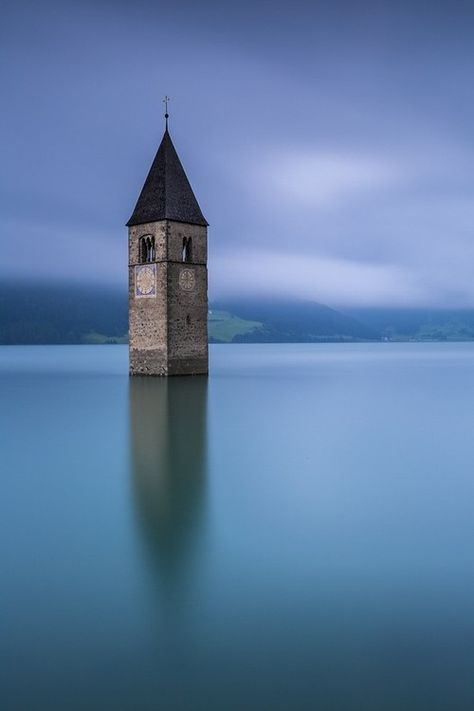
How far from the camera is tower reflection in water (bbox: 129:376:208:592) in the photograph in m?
7.76

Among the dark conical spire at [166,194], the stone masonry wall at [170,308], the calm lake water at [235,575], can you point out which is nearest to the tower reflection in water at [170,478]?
the calm lake water at [235,575]

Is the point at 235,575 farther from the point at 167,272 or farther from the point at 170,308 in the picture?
the point at 167,272

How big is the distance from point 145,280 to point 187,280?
2.00 m

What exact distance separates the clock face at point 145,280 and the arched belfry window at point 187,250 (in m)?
1.68

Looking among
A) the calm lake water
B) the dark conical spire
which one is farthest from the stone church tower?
the calm lake water

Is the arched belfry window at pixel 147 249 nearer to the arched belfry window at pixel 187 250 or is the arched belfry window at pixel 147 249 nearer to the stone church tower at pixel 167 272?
the stone church tower at pixel 167 272

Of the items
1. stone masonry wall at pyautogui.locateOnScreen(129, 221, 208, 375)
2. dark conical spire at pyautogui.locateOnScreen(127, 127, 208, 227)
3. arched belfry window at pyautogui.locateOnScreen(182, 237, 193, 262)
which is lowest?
stone masonry wall at pyautogui.locateOnScreen(129, 221, 208, 375)

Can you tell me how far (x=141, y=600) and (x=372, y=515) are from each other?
4296 mm

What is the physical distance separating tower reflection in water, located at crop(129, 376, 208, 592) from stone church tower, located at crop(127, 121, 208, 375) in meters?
8.79

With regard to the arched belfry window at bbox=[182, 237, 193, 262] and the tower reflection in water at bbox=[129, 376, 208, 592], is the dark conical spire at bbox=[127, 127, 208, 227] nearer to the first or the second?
the arched belfry window at bbox=[182, 237, 193, 262]

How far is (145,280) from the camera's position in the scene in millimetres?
34094

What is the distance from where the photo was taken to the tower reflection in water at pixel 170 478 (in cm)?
776

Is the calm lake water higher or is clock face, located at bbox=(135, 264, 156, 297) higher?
clock face, located at bbox=(135, 264, 156, 297)

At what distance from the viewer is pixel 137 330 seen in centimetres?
3453
